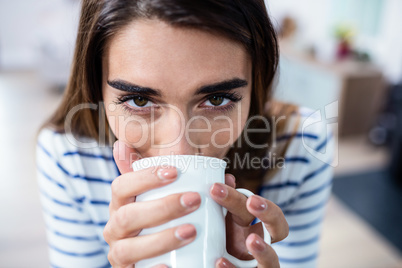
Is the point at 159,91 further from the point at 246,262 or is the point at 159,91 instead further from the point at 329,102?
the point at 329,102

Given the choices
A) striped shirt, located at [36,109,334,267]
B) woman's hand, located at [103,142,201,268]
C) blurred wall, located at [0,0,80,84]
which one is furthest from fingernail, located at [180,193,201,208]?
blurred wall, located at [0,0,80,84]

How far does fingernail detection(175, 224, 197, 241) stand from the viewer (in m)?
0.42

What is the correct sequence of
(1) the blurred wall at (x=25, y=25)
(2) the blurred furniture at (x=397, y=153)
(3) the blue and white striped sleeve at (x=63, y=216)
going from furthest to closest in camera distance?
(1) the blurred wall at (x=25, y=25), (2) the blurred furniture at (x=397, y=153), (3) the blue and white striped sleeve at (x=63, y=216)

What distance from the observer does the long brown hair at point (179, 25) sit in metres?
0.50

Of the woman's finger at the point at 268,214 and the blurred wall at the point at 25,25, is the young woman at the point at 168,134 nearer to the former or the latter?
the woman's finger at the point at 268,214

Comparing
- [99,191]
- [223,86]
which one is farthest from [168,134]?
[99,191]

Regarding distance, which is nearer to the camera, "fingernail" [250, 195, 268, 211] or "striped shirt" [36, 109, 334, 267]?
"fingernail" [250, 195, 268, 211]

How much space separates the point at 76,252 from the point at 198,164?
495 millimetres

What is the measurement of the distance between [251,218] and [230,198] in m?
0.08

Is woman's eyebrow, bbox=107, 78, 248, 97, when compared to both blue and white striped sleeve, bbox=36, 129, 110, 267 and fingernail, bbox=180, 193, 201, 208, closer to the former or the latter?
fingernail, bbox=180, 193, 201, 208

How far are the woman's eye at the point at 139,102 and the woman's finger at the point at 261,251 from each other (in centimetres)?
27

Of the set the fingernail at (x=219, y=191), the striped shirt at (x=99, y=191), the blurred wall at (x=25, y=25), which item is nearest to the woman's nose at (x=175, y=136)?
the fingernail at (x=219, y=191)

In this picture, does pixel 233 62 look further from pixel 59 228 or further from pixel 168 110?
pixel 59 228

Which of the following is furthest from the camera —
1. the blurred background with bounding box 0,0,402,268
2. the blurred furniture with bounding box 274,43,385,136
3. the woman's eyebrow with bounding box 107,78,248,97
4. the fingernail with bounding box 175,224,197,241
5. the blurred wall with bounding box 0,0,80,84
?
the blurred wall with bounding box 0,0,80,84
